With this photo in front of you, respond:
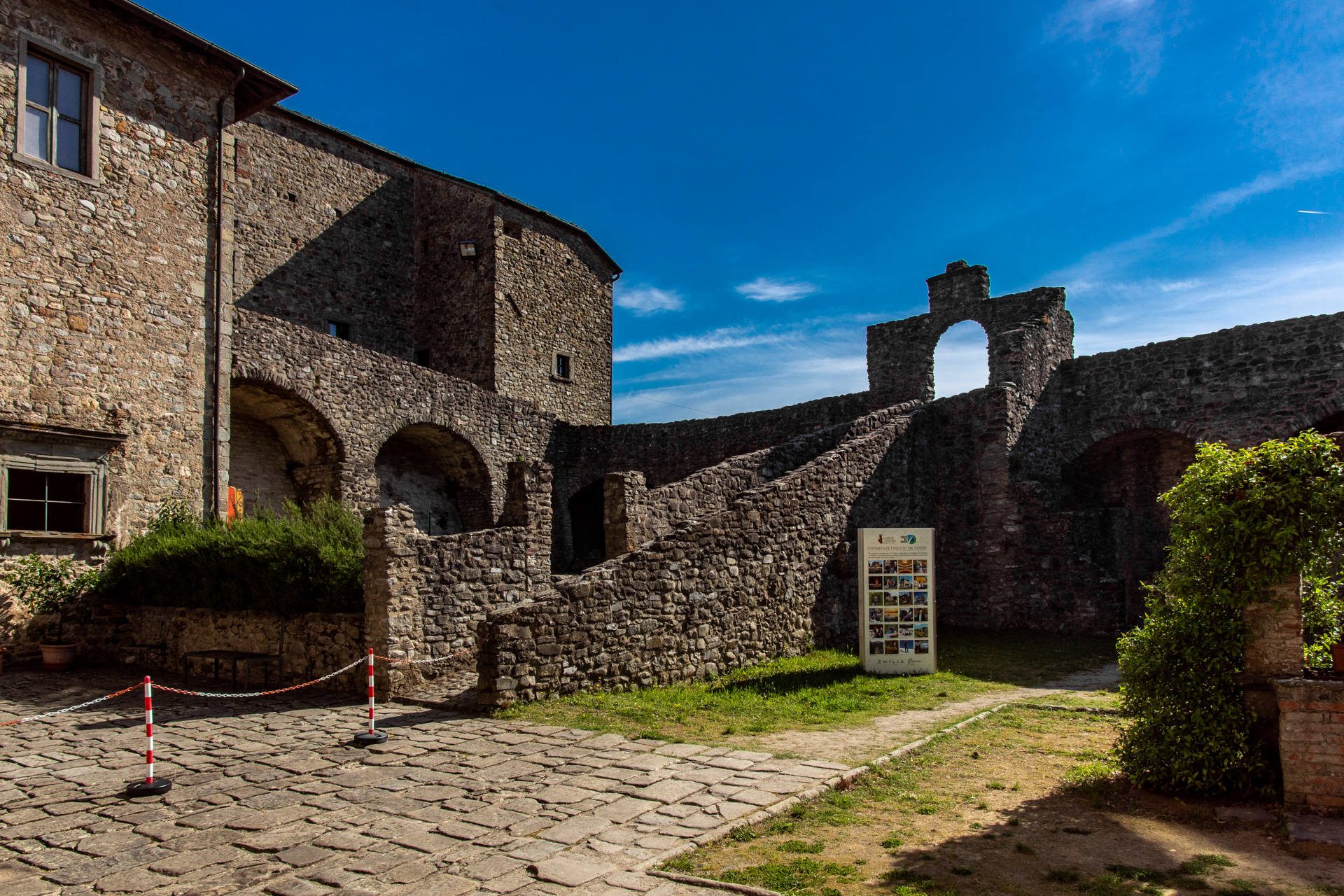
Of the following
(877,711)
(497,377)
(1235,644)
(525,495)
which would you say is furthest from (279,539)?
(497,377)

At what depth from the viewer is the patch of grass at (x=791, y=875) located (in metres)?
4.35

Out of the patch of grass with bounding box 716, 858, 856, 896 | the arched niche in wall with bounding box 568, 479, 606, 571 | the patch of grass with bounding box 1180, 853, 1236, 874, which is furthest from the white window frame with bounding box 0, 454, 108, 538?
the patch of grass with bounding box 1180, 853, 1236, 874

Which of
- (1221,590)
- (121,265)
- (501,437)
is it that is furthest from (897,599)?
(121,265)

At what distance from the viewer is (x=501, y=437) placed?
20000 millimetres

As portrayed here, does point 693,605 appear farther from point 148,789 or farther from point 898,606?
point 148,789

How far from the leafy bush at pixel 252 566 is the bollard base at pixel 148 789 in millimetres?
3843

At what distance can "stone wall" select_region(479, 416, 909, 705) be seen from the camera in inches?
348

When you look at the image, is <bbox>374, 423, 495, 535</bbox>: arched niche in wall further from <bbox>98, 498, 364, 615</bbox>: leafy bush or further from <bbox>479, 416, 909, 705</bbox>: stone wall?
<bbox>479, 416, 909, 705</bbox>: stone wall

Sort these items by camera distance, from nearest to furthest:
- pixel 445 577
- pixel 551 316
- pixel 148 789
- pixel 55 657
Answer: pixel 148 789, pixel 445 577, pixel 55 657, pixel 551 316

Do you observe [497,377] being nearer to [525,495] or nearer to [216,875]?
[525,495]

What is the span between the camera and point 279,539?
33.6ft

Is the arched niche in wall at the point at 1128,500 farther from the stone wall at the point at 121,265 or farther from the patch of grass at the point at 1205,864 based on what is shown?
the stone wall at the point at 121,265

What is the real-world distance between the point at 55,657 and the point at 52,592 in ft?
2.89

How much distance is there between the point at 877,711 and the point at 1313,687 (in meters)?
4.12
